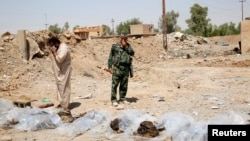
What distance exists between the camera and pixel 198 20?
50.3 metres

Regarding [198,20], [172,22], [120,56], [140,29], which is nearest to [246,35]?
[140,29]

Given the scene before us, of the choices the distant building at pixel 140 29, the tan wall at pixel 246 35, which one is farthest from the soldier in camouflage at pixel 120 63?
the distant building at pixel 140 29

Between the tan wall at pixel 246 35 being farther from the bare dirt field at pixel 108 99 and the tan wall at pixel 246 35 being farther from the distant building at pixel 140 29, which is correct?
the distant building at pixel 140 29

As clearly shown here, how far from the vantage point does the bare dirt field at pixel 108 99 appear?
16.3 feet

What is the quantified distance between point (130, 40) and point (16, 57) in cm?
1033

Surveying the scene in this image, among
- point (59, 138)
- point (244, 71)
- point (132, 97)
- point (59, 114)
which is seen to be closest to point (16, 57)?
point (132, 97)

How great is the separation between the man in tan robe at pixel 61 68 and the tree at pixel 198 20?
146ft

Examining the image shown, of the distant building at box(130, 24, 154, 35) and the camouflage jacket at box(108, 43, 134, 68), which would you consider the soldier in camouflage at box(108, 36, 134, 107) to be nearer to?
the camouflage jacket at box(108, 43, 134, 68)

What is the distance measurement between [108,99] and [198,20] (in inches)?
1778

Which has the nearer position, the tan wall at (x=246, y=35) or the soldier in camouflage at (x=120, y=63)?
the soldier in camouflage at (x=120, y=63)

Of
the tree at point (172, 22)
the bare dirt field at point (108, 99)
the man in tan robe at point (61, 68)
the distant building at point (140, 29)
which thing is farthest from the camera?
the tree at point (172, 22)

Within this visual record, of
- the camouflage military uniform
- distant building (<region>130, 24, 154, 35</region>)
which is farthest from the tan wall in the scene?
the camouflage military uniform

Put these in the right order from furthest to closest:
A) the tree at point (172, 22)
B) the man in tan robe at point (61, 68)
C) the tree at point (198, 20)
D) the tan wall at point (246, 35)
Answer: the tree at point (172, 22) → the tree at point (198, 20) → the tan wall at point (246, 35) → the man in tan robe at point (61, 68)

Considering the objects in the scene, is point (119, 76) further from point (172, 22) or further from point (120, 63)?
point (172, 22)
